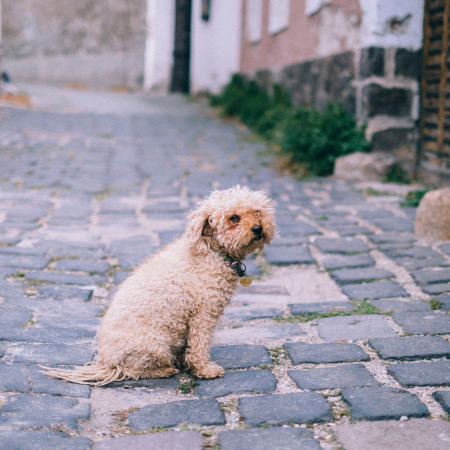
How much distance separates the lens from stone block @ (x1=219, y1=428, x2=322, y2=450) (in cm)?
224

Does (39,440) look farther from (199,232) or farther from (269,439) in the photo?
Answer: (199,232)

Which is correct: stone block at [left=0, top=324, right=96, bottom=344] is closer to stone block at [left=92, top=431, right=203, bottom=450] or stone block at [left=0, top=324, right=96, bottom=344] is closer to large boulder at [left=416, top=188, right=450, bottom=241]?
stone block at [left=92, top=431, right=203, bottom=450]

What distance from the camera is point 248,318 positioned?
3.77 m

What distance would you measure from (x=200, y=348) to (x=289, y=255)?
221 centimetres

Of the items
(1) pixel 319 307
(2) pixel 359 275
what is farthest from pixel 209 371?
(2) pixel 359 275

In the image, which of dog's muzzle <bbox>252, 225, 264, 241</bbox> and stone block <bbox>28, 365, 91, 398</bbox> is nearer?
stone block <bbox>28, 365, 91, 398</bbox>

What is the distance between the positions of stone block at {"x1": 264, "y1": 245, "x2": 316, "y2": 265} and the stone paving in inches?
0.8

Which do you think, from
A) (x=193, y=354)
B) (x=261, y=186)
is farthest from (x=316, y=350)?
(x=261, y=186)

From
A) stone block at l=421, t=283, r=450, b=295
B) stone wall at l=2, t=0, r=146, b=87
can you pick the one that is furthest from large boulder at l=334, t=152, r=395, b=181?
stone wall at l=2, t=0, r=146, b=87

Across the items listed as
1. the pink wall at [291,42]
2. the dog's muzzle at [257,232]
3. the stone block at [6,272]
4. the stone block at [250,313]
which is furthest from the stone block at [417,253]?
the pink wall at [291,42]

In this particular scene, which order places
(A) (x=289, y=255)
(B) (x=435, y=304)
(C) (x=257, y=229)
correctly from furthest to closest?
(A) (x=289, y=255), (B) (x=435, y=304), (C) (x=257, y=229)

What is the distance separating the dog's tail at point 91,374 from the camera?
9.00 ft

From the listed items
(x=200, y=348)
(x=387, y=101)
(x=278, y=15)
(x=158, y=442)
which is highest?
(x=278, y=15)

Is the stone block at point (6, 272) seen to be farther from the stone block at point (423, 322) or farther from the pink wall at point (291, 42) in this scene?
the pink wall at point (291, 42)
